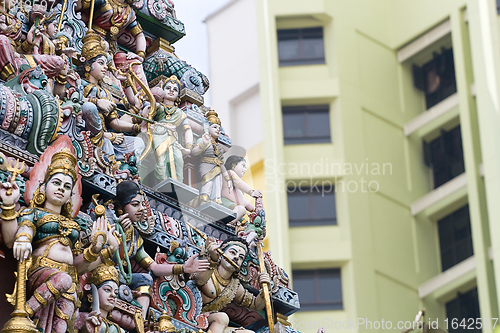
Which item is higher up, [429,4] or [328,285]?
[429,4]

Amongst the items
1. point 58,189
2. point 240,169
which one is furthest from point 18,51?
point 240,169

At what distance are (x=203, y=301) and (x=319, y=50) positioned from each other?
999 inches

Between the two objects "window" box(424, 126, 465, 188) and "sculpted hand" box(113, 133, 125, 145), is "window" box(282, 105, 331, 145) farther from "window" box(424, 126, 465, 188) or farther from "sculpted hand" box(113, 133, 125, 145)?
"sculpted hand" box(113, 133, 125, 145)

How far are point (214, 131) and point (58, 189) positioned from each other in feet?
17.2

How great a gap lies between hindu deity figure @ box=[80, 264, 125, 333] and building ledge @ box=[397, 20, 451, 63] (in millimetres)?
27772

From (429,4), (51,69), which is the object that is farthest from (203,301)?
(429,4)

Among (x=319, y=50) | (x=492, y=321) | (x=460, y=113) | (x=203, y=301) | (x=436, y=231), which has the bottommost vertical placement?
(x=203, y=301)

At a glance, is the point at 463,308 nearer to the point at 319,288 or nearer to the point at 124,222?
the point at 319,288

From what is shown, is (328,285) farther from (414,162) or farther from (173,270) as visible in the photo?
(173,270)

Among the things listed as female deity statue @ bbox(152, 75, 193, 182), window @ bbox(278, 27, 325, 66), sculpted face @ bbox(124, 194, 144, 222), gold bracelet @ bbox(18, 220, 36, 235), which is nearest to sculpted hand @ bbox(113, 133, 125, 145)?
female deity statue @ bbox(152, 75, 193, 182)

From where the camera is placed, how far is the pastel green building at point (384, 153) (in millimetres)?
37969

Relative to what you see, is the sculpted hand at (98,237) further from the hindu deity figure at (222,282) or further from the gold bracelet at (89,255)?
the hindu deity figure at (222,282)

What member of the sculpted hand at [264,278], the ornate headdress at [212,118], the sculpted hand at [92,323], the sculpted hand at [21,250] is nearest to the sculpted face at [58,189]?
the sculpted hand at [21,250]

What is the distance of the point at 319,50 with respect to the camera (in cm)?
4219
